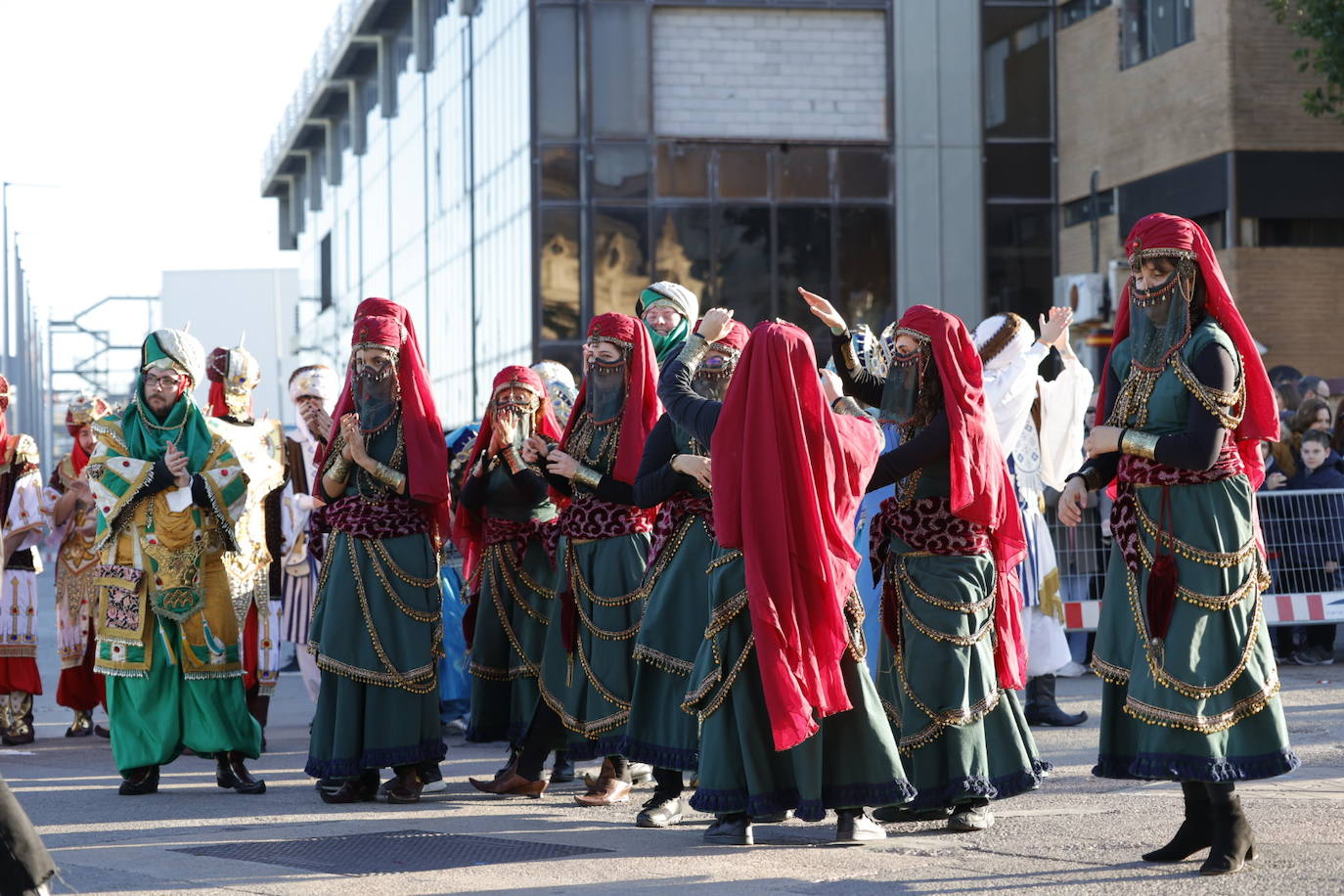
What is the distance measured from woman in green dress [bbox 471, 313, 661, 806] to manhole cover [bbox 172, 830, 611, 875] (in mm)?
1033

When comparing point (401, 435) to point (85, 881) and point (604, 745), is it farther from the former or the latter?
point (85, 881)

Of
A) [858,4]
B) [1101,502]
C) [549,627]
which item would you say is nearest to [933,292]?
[858,4]

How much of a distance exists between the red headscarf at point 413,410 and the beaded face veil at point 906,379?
2.17m

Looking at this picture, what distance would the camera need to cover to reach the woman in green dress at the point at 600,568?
844 centimetres

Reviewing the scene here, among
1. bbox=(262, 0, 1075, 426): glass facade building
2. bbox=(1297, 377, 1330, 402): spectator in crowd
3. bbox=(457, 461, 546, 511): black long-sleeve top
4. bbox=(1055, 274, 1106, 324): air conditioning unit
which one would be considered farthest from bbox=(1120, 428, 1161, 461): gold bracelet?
bbox=(262, 0, 1075, 426): glass facade building

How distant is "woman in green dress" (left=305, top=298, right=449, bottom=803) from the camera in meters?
8.52

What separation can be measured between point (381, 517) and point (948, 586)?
106 inches

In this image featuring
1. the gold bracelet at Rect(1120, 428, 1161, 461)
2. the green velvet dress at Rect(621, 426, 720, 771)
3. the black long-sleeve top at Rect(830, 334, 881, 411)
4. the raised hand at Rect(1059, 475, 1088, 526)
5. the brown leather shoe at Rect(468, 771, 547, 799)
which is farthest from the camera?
the brown leather shoe at Rect(468, 771, 547, 799)

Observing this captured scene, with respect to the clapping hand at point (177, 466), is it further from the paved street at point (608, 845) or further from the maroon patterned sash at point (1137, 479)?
the maroon patterned sash at point (1137, 479)

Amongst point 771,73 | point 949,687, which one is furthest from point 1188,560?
point 771,73

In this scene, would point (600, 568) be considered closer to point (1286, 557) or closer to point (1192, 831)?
point (1192, 831)

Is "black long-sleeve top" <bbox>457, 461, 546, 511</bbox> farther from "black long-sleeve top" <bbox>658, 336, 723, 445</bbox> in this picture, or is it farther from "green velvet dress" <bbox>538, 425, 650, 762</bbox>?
"black long-sleeve top" <bbox>658, 336, 723, 445</bbox>

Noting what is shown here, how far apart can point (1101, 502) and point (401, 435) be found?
7.22m

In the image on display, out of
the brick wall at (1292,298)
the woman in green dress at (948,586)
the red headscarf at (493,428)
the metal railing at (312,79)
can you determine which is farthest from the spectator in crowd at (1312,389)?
the metal railing at (312,79)
